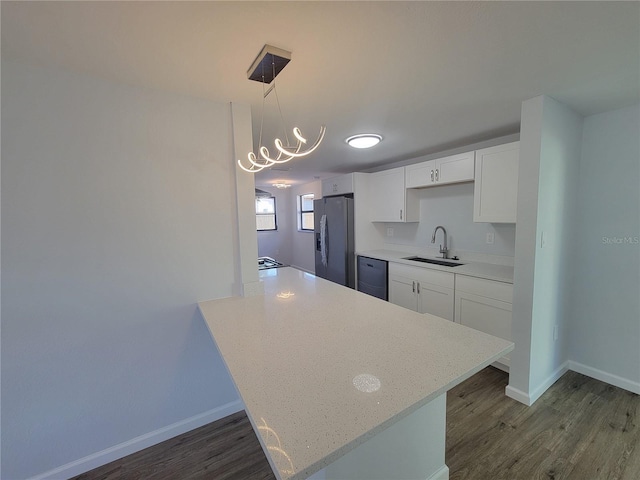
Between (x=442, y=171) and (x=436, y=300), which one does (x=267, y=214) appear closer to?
(x=442, y=171)

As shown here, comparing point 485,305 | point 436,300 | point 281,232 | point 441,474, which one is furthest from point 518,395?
point 281,232

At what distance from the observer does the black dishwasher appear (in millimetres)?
3523

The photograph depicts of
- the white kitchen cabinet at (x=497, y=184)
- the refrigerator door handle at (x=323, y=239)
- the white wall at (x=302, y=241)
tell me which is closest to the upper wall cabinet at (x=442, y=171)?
the white kitchen cabinet at (x=497, y=184)

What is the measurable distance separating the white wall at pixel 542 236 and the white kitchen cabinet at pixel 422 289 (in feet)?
2.43

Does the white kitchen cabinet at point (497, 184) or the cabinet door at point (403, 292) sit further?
the cabinet door at point (403, 292)

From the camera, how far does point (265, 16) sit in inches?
40.9

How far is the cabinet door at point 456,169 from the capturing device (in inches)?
107

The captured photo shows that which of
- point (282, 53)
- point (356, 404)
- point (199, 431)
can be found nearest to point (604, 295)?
point (356, 404)

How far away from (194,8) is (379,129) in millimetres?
1746

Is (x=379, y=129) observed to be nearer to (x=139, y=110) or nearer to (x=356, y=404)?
(x=139, y=110)

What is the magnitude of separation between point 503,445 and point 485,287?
1193 mm

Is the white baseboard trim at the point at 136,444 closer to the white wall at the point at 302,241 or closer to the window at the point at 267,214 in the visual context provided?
the white wall at the point at 302,241

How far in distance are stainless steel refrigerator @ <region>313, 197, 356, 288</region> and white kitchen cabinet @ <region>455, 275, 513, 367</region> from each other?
1678 mm

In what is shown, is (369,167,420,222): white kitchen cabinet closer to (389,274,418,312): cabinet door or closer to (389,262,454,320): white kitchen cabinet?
(389,262,454,320): white kitchen cabinet
